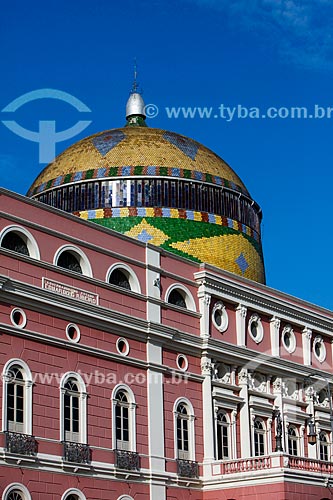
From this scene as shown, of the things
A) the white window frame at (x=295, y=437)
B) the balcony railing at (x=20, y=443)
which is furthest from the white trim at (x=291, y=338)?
the balcony railing at (x=20, y=443)

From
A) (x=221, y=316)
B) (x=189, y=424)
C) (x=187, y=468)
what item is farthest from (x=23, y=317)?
(x=221, y=316)

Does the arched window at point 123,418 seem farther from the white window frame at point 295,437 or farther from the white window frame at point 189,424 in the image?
the white window frame at point 295,437

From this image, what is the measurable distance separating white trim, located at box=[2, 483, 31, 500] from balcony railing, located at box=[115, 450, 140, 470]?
3854 millimetres

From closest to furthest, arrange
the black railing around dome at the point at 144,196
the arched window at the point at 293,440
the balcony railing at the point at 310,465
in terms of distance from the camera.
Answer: the balcony railing at the point at 310,465
the arched window at the point at 293,440
the black railing around dome at the point at 144,196

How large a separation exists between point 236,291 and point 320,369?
20.7ft

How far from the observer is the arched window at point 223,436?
1399 inches

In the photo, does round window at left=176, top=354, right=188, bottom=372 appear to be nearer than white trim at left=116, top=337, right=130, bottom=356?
No

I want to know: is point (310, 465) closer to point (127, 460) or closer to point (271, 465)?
point (271, 465)

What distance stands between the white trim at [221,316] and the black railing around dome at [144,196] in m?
5.82

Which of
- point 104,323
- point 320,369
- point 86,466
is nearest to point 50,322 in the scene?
point 104,323

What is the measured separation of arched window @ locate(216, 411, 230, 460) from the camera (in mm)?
35531

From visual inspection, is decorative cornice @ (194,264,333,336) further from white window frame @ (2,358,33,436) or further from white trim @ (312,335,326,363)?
white window frame @ (2,358,33,436)

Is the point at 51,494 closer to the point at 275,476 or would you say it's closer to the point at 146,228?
the point at 275,476

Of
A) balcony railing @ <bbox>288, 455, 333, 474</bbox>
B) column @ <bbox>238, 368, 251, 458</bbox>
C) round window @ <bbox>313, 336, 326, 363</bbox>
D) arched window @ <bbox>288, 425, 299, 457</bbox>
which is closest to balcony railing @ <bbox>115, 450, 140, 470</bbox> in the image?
balcony railing @ <bbox>288, 455, 333, 474</bbox>
